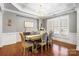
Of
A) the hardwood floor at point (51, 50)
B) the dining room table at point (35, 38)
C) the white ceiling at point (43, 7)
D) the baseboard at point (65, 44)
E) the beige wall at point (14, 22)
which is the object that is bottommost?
the hardwood floor at point (51, 50)

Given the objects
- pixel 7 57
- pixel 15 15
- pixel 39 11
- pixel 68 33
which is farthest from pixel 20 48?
pixel 68 33

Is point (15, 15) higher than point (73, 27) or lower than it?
higher

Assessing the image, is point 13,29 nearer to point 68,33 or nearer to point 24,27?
point 24,27

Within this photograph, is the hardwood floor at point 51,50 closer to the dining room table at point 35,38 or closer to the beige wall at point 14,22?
the dining room table at point 35,38

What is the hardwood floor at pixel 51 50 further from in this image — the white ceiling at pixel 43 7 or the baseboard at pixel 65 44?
the white ceiling at pixel 43 7

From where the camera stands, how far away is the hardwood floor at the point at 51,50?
2.33 metres

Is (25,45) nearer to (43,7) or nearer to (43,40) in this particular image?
(43,40)

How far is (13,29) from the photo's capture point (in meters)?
2.34

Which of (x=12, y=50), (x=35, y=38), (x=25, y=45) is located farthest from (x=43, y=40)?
(x=12, y=50)

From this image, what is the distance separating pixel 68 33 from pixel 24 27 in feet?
3.07

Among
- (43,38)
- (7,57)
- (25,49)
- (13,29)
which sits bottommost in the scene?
(7,57)

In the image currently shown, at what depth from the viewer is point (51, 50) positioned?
2387 millimetres

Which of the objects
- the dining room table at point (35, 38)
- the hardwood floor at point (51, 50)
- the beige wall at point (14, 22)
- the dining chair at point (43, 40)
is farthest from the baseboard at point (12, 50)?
the dining chair at point (43, 40)

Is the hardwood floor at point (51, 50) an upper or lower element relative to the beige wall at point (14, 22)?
lower
